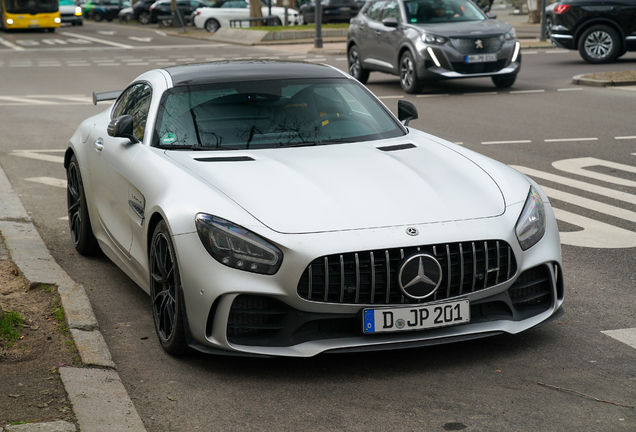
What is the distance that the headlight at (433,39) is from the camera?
15.8 m

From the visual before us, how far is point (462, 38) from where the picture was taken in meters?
15.8

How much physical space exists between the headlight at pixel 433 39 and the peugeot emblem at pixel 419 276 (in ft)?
41.0

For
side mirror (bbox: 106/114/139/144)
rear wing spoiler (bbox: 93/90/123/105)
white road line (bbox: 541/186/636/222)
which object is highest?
side mirror (bbox: 106/114/139/144)

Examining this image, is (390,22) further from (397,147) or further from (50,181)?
(397,147)

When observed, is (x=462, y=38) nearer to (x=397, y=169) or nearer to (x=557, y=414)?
(x=397, y=169)

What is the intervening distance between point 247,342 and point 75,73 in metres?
19.8

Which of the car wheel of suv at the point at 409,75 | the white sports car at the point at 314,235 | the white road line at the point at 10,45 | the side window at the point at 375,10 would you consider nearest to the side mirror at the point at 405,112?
the white sports car at the point at 314,235

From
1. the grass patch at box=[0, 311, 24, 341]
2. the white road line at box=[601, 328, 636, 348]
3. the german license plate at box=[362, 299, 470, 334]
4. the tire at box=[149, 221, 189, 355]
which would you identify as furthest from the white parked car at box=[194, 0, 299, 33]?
the german license plate at box=[362, 299, 470, 334]

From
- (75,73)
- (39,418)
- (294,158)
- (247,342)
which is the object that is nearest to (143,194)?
(294,158)

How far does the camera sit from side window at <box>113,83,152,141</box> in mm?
5367

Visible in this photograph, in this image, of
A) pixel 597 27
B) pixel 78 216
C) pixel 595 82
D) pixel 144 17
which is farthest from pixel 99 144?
pixel 144 17

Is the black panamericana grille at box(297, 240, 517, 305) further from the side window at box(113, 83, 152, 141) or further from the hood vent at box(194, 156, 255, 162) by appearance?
the side window at box(113, 83, 152, 141)

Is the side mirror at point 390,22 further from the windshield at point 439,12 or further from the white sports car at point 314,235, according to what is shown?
the white sports car at point 314,235

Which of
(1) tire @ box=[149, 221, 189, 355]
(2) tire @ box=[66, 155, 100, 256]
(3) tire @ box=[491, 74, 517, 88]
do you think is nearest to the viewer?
(1) tire @ box=[149, 221, 189, 355]
